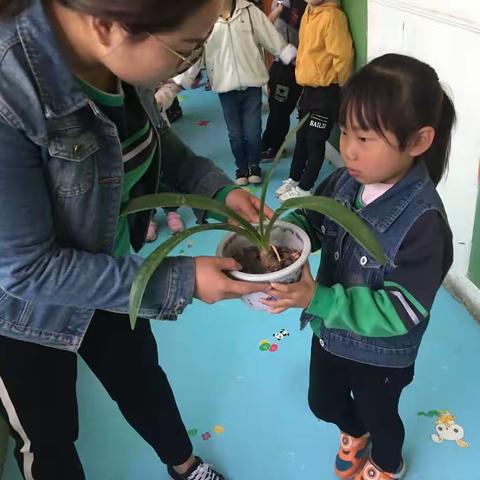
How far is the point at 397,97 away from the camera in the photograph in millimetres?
804

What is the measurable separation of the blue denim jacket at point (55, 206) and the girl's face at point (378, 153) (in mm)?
321

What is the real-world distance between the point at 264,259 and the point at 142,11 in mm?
410

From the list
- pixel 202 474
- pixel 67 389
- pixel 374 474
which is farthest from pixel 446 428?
pixel 67 389

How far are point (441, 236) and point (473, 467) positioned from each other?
75cm

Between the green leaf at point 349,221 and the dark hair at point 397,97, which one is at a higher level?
the dark hair at point 397,97

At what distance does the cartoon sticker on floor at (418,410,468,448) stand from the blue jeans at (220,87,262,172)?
1715 mm

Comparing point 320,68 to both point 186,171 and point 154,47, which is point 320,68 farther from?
point 154,47

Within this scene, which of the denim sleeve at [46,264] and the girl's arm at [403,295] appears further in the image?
the girl's arm at [403,295]

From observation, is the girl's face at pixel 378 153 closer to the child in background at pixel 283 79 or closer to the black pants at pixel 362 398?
the black pants at pixel 362 398

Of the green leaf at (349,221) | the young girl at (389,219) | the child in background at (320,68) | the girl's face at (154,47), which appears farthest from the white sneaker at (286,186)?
the girl's face at (154,47)

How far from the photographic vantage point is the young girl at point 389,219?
808mm

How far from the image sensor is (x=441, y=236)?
0.83m

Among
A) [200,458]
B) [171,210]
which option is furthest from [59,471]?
[171,210]

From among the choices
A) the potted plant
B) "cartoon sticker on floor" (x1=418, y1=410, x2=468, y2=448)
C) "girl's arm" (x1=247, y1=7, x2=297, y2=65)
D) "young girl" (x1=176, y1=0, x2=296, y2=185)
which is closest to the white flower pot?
the potted plant
